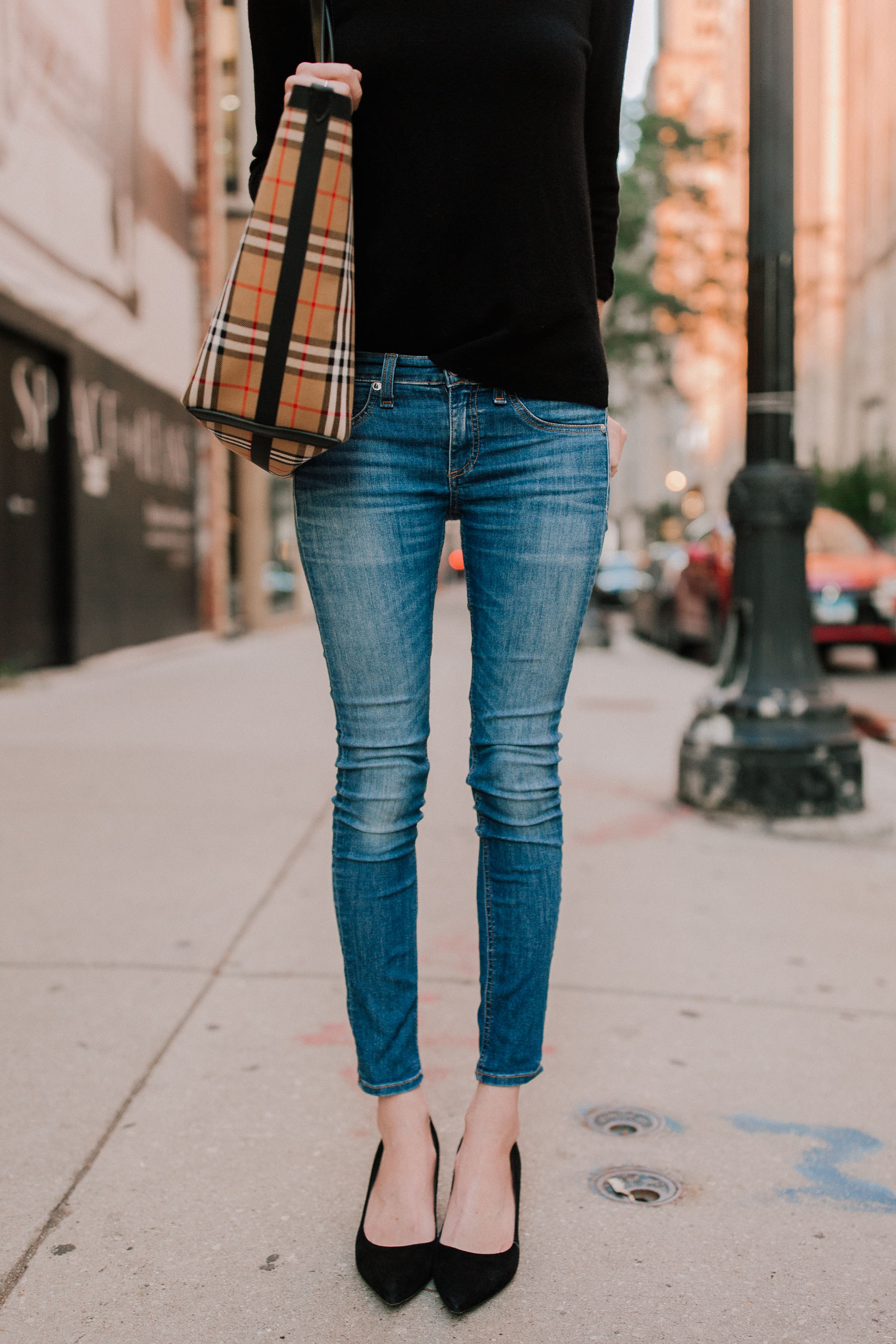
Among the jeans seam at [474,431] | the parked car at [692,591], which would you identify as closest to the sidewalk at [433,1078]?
the jeans seam at [474,431]

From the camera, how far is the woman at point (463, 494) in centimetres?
171

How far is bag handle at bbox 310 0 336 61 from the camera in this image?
65.9 inches

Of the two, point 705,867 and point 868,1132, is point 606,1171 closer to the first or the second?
point 868,1132

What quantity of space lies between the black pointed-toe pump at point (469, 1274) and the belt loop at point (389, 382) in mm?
1180

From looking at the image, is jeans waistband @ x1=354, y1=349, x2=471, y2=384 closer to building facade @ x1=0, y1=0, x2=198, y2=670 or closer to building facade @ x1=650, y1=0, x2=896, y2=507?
building facade @ x1=0, y1=0, x2=198, y2=670

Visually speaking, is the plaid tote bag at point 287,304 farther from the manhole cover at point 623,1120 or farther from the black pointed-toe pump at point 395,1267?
the manhole cover at point 623,1120

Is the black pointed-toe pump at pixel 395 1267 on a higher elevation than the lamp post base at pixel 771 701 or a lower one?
lower

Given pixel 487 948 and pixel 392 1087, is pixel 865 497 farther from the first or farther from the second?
pixel 392 1087

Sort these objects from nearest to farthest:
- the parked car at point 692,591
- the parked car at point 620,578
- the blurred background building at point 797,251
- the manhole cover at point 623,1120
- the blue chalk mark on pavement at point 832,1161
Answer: the blue chalk mark on pavement at point 832,1161 < the manhole cover at point 623,1120 < the parked car at point 692,591 < the blurred background building at point 797,251 < the parked car at point 620,578

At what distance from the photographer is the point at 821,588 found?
436 inches

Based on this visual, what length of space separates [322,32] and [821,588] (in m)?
10.0

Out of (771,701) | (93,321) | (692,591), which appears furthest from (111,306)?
(771,701)

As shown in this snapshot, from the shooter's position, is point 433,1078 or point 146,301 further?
point 146,301

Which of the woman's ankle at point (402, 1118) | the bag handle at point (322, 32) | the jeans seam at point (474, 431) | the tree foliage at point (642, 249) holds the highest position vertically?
the tree foliage at point (642, 249)
